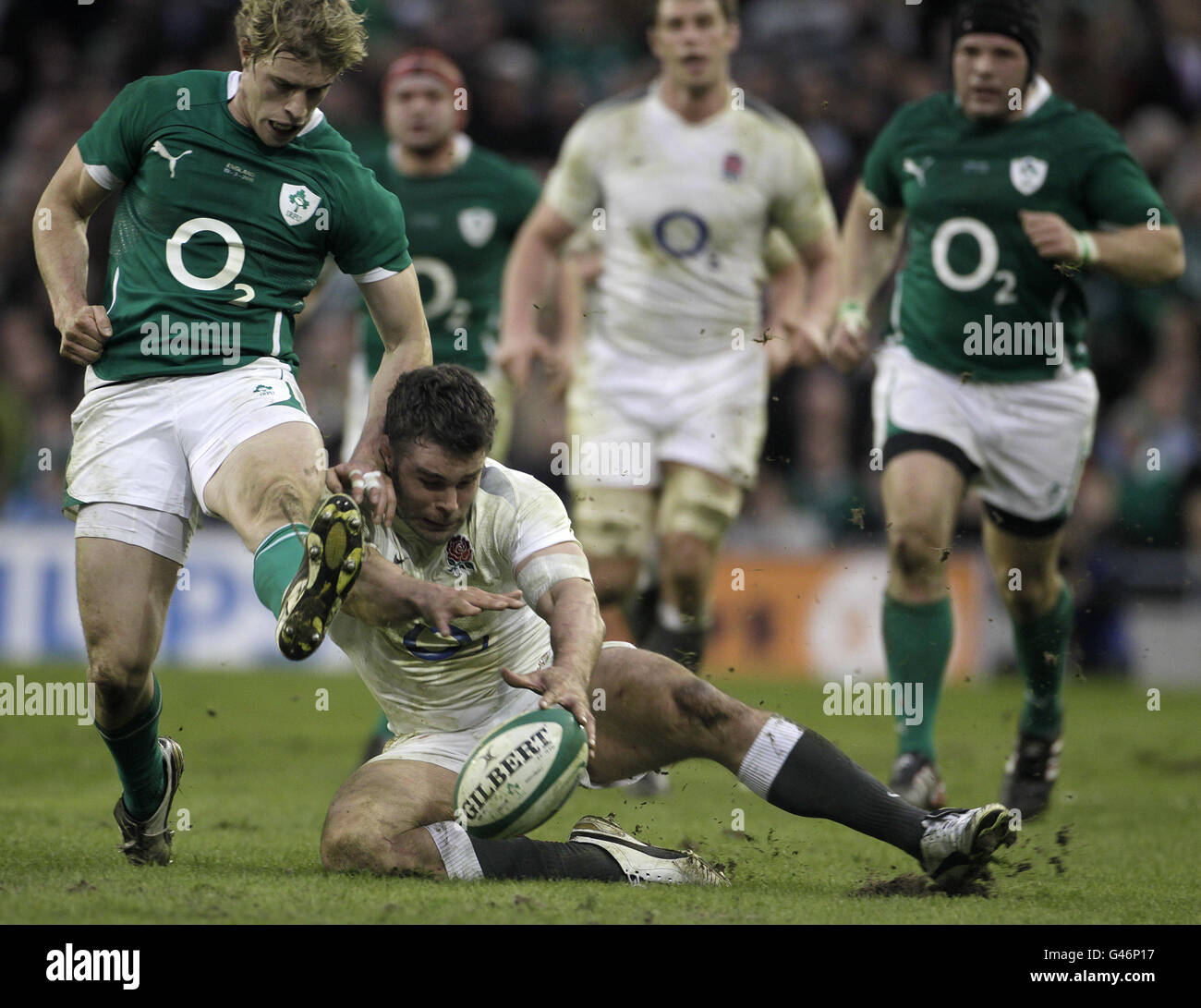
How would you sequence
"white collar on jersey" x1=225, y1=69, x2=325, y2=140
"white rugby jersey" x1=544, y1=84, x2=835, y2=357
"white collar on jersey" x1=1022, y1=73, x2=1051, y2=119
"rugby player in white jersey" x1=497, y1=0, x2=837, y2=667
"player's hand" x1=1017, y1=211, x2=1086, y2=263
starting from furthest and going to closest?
"white rugby jersey" x1=544, y1=84, x2=835, y2=357 → "rugby player in white jersey" x1=497, y1=0, x2=837, y2=667 → "white collar on jersey" x1=1022, y1=73, x2=1051, y2=119 → "player's hand" x1=1017, y1=211, x2=1086, y2=263 → "white collar on jersey" x1=225, y1=69, x2=325, y2=140

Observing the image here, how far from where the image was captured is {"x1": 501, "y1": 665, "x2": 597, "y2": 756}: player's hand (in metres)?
3.86

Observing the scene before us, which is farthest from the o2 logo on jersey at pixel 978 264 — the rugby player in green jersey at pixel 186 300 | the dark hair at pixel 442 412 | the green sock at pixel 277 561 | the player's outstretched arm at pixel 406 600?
the green sock at pixel 277 561

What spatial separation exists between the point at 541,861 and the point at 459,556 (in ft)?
2.73

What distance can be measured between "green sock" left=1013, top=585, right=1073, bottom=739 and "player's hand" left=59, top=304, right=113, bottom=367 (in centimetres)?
377

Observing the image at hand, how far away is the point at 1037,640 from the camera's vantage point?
260 inches

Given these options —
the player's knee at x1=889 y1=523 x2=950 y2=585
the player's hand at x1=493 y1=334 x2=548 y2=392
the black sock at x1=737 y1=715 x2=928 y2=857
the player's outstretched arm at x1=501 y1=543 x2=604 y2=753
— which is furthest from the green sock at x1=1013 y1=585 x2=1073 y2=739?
the player's outstretched arm at x1=501 y1=543 x2=604 y2=753

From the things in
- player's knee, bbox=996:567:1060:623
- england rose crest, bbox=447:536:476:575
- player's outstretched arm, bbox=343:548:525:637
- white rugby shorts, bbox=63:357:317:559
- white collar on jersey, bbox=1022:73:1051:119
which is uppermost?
white collar on jersey, bbox=1022:73:1051:119

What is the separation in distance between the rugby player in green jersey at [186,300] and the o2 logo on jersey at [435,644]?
515 mm

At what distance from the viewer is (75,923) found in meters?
3.39

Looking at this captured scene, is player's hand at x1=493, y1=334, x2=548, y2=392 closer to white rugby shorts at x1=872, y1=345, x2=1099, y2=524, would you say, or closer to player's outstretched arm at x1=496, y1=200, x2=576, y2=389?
player's outstretched arm at x1=496, y1=200, x2=576, y2=389

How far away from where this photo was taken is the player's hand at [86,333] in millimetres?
4625

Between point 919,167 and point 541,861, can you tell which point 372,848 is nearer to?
point 541,861

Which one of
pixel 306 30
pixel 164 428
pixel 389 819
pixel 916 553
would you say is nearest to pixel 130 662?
pixel 164 428
